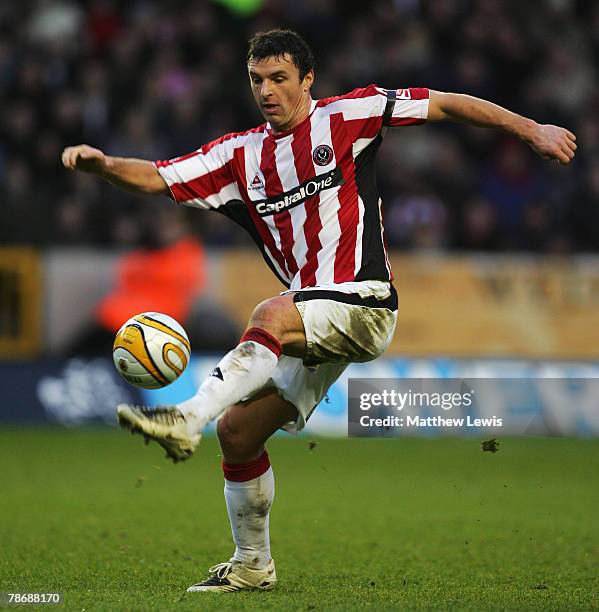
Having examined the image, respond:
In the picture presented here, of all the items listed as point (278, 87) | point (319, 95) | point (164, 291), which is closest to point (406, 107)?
point (278, 87)

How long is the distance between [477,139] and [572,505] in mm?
7526

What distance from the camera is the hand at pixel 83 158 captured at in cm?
512

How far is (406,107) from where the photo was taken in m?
5.31

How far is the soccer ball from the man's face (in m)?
1.05

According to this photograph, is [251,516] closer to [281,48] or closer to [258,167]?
[258,167]

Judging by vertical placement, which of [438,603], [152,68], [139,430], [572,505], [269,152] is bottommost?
[572,505]

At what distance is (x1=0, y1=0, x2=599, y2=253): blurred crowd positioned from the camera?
1361cm

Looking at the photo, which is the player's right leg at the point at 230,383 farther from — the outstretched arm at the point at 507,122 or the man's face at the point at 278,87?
the outstretched arm at the point at 507,122

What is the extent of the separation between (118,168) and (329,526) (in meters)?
2.88

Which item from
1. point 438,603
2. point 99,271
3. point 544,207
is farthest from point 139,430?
point 544,207

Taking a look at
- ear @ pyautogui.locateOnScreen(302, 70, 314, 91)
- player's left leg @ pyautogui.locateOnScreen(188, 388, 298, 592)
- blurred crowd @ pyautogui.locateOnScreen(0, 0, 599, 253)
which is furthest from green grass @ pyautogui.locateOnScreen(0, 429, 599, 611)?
blurred crowd @ pyautogui.locateOnScreen(0, 0, 599, 253)

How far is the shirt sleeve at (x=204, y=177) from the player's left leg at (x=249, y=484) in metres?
0.94

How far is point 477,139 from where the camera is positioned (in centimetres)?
1478

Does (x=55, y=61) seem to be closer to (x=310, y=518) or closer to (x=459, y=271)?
(x=459, y=271)
